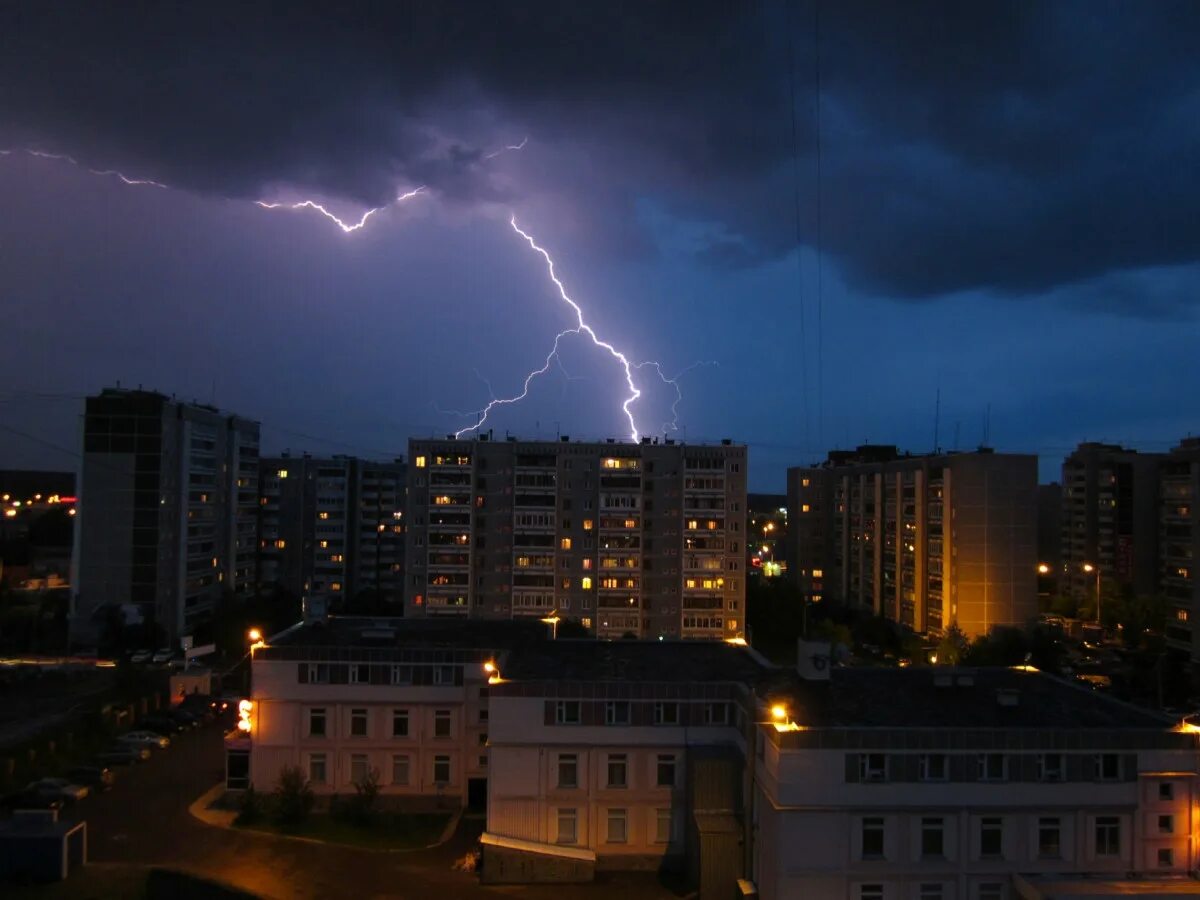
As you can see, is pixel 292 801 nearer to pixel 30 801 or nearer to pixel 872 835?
pixel 30 801

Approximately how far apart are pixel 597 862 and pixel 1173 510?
98.0ft

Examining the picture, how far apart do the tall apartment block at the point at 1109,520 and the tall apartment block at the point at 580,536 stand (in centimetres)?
1826

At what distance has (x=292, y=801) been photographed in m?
13.6

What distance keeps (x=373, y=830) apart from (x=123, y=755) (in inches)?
263

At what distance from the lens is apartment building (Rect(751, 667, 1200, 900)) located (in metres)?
9.61

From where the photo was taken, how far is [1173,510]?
3309 centimetres

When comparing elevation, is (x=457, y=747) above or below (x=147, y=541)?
below

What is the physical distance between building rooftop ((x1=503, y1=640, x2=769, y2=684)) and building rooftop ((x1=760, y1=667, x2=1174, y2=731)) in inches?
61.7

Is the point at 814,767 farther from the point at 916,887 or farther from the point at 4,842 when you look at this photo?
the point at 4,842

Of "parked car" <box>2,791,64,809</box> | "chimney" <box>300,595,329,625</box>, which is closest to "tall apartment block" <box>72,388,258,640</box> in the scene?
"chimney" <box>300,595,329,625</box>

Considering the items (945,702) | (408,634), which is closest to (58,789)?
(408,634)

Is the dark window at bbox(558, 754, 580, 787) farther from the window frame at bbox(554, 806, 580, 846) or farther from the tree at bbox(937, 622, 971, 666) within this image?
the tree at bbox(937, 622, 971, 666)

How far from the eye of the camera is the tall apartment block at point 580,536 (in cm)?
3097

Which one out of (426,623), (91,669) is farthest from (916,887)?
(91,669)
